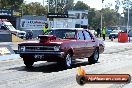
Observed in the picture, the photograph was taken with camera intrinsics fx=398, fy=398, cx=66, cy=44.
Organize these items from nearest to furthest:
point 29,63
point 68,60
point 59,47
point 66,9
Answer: point 59,47, point 68,60, point 29,63, point 66,9

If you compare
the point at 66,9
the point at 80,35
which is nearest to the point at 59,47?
the point at 80,35

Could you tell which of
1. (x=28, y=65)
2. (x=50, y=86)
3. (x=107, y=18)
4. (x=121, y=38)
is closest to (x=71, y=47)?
(x=28, y=65)

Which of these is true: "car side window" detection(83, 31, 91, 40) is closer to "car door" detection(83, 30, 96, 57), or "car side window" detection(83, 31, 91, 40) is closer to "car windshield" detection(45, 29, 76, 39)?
"car door" detection(83, 30, 96, 57)

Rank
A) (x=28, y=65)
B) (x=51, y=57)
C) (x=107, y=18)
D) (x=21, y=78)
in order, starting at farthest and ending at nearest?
(x=107, y=18) < (x=28, y=65) < (x=51, y=57) < (x=21, y=78)

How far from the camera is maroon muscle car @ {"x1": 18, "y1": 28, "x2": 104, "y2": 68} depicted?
1336 cm

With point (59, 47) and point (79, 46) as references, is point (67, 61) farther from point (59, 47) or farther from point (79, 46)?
point (79, 46)

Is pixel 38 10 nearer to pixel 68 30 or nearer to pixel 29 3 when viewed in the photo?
pixel 29 3

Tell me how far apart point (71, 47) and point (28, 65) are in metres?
1.82

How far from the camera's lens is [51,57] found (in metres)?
13.4

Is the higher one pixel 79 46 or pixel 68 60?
pixel 79 46

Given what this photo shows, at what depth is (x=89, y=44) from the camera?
16.0m

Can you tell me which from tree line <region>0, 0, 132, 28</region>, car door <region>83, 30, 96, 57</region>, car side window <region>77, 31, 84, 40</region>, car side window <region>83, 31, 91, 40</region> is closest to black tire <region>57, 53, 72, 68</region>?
car side window <region>77, 31, 84, 40</region>

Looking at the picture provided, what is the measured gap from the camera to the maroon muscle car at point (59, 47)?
43.8 ft

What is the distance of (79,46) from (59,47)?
5.84 ft
